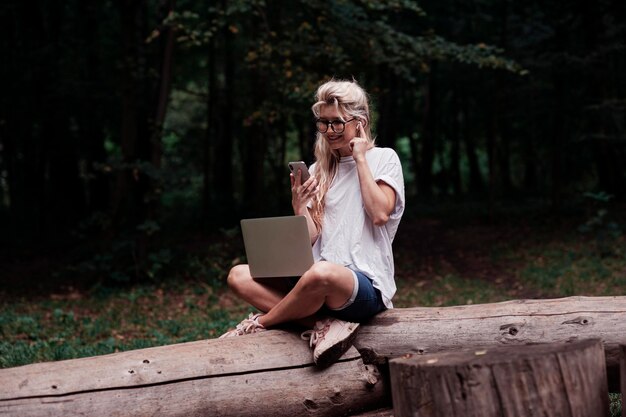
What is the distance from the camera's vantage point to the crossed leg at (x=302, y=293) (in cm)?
438

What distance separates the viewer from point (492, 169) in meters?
18.1

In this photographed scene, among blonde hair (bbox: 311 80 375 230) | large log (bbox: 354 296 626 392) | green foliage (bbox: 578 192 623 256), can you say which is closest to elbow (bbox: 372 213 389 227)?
blonde hair (bbox: 311 80 375 230)

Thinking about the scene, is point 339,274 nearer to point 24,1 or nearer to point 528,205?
point 24,1

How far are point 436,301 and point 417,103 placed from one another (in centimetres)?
2190

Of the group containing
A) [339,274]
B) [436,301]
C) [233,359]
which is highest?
[339,274]

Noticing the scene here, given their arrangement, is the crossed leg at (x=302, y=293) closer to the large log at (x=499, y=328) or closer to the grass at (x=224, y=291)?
the large log at (x=499, y=328)

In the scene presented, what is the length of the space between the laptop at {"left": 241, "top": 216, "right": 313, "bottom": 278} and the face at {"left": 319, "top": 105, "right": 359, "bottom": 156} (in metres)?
0.65

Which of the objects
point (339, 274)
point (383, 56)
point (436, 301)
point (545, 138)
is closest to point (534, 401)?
point (339, 274)

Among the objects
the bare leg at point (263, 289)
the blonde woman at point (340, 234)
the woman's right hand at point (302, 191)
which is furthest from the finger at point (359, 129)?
the bare leg at point (263, 289)

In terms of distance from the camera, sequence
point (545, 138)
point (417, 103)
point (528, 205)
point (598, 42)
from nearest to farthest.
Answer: point (598, 42) < point (545, 138) < point (528, 205) < point (417, 103)

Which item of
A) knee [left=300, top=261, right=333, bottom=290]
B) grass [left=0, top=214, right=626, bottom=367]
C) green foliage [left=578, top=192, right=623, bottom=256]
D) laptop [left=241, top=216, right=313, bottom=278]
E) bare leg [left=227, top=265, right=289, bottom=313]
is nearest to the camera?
knee [left=300, top=261, right=333, bottom=290]

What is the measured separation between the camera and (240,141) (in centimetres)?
2716

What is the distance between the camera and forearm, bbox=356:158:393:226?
454 cm

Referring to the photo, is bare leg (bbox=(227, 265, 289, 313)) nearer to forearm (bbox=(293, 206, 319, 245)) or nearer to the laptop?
the laptop
